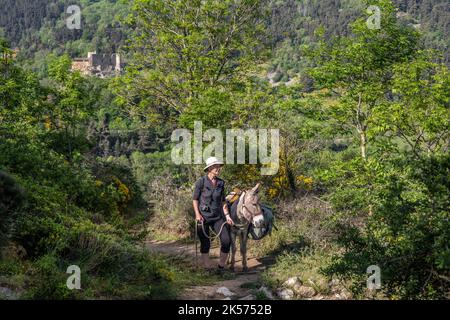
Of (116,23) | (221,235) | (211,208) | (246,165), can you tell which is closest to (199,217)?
(211,208)

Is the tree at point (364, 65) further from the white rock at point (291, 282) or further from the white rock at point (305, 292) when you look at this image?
the white rock at point (305, 292)

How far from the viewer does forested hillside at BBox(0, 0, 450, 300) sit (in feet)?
21.5

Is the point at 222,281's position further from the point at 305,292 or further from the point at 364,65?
the point at 364,65

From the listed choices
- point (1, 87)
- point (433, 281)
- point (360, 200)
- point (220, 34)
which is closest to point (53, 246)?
point (360, 200)

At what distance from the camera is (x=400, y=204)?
6582 mm

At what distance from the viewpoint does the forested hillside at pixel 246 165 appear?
6.55m

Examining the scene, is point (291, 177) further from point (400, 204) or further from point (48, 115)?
point (400, 204)

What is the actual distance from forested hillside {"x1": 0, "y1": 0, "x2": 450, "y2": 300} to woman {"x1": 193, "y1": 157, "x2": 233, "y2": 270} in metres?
0.56

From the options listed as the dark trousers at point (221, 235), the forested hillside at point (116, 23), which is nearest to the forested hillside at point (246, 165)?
the dark trousers at point (221, 235)

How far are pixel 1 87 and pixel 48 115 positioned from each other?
1562mm

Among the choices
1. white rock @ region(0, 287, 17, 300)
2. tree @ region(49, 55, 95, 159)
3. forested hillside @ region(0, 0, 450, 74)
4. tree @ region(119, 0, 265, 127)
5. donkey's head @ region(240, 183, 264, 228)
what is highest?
forested hillside @ region(0, 0, 450, 74)

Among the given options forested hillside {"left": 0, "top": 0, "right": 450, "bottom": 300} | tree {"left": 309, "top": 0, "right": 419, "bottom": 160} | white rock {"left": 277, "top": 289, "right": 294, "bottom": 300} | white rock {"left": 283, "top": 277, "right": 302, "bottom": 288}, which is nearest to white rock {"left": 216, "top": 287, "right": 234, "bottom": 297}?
forested hillside {"left": 0, "top": 0, "right": 450, "bottom": 300}

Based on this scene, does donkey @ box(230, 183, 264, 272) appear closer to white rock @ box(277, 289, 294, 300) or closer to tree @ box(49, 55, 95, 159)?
white rock @ box(277, 289, 294, 300)

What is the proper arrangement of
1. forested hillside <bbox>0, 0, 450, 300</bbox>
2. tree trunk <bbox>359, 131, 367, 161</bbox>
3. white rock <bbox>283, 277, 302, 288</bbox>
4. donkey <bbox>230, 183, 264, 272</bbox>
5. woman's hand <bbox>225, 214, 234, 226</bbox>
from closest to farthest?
forested hillside <bbox>0, 0, 450, 300</bbox>, white rock <bbox>283, 277, 302, 288</bbox>, donkey <bbox>230, 183, 264, 272</bbox>, woman's hand <bbox>225, 214, 234, 226</bbox>, tree trunk <bbox>359, 131, 367, 161</bbox>
